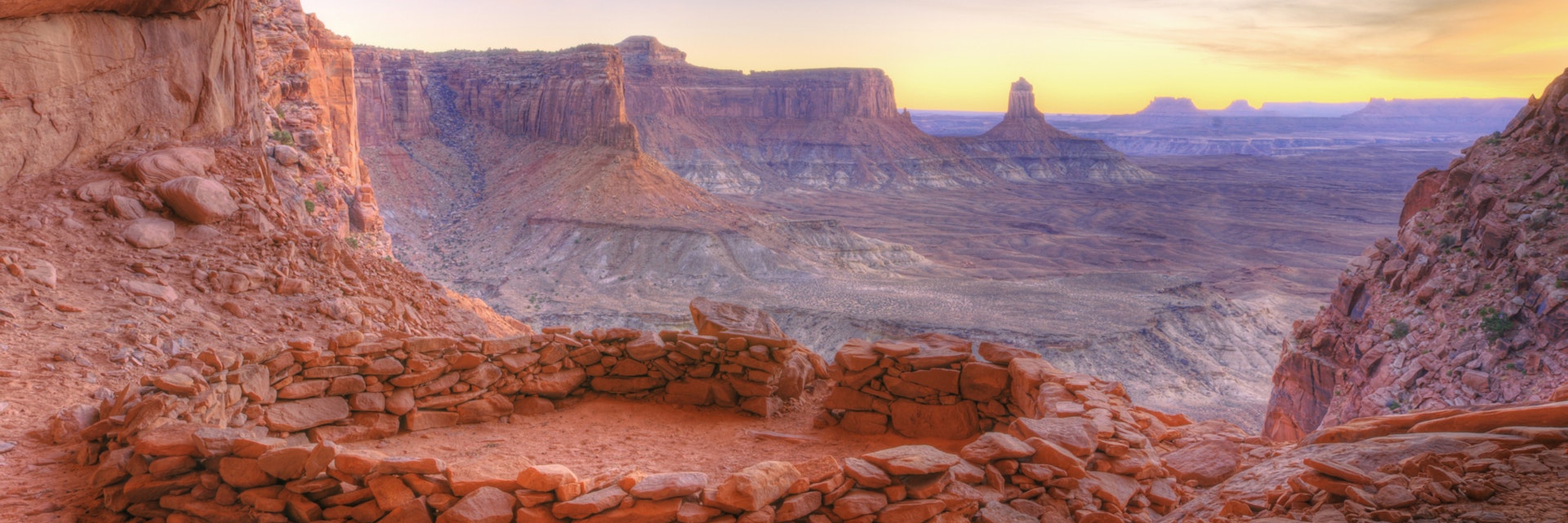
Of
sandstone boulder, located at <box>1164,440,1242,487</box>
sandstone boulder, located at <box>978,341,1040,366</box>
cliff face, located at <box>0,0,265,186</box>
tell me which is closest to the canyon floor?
sandstone boulder, located at <box>978,341,1040,366</box>

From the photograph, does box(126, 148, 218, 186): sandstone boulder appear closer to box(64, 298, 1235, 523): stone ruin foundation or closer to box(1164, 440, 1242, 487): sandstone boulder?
box(64, 298, 1235, 523): stone ruin foundation

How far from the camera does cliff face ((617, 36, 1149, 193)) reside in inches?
4860

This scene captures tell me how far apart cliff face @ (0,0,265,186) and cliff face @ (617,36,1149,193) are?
3986 inches

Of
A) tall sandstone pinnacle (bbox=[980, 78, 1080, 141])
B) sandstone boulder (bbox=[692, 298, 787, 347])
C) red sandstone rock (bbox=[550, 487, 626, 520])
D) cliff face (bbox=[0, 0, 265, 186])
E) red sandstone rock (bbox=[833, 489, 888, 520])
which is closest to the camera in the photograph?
red sandstone rock (bbox=[550, 487, 626, 520])

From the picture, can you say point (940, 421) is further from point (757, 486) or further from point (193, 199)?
point (193, 199)

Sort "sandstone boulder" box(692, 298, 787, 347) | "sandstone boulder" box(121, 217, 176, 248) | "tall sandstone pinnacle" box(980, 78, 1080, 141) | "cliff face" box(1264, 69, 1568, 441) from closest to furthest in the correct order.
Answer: "sandstone boulder" box(121, 217, 176, 248) → "sandstone boulder" box(692, 298, 787, 347) → "cliff face" box(1264, 69, 1568, 441) → "tall sandstone pinnacle" box(980, 78, 1080, 141)

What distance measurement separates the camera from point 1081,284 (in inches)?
2235

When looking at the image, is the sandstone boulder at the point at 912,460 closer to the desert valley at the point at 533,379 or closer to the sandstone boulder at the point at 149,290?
the desert valley at the point at 533,379

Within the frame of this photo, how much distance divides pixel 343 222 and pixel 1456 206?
31.9 metres

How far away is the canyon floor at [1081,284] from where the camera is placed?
41.1 meters

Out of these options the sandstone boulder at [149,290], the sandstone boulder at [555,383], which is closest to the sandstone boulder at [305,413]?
the sandstone boulder at [555,383]

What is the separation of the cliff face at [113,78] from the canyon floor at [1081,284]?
30275 millimetres

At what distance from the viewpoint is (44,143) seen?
10.9 m

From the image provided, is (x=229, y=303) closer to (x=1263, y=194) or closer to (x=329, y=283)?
(x=329, y=283)
